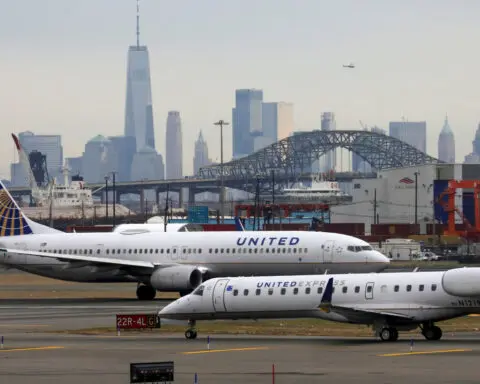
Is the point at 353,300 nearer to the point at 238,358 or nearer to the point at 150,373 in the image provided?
the point at 238,358

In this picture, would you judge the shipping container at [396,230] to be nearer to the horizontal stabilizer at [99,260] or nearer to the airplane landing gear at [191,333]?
the horizontal stabilizer at [99,260]

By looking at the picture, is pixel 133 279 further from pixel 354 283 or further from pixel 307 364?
pixel 307 364

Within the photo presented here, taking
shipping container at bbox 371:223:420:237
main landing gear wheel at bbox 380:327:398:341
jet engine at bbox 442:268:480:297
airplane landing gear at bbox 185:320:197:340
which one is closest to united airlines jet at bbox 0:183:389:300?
airplane landing gear at bbox 185:320:197:340

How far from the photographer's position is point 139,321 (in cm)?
5044

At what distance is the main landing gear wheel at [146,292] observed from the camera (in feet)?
237

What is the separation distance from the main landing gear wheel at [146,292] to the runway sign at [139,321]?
21.6m

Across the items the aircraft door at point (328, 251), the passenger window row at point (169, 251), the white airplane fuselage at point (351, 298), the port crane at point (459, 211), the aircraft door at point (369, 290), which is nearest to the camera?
the white airplane fuselage at point (351, 298)

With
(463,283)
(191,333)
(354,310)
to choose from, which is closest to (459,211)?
(191,333)

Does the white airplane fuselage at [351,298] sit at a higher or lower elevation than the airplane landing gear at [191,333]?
higher

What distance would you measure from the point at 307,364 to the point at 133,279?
37.2 meters

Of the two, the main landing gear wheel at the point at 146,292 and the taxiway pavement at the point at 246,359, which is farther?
the main landing gear wheel at the point at 146,292

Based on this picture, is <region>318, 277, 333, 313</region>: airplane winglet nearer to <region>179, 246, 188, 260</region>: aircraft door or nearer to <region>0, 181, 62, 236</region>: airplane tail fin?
<region>179, 246, 188, 260</region>: aircraft door

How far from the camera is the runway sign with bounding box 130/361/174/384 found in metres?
26.6

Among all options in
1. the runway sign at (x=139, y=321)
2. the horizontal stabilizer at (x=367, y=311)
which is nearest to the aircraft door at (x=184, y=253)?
the runway sign at (x=139, y=321)
